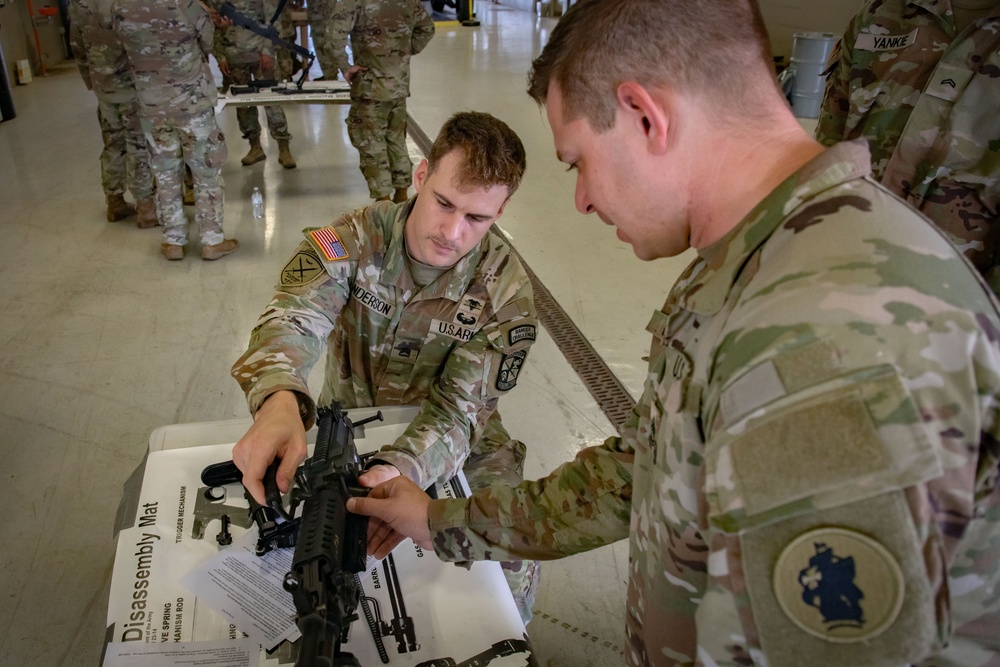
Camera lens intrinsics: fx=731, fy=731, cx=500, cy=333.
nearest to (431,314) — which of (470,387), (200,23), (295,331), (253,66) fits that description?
(470,387)

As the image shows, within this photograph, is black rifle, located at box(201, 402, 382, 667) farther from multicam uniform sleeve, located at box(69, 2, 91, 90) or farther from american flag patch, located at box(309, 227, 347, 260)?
multicam uniform sleeve, located at box(69, 2, 91, 90)

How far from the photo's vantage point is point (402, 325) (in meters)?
1.80

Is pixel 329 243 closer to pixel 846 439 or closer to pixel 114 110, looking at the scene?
pixel 846 439

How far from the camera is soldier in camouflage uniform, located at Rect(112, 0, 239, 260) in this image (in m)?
3.46

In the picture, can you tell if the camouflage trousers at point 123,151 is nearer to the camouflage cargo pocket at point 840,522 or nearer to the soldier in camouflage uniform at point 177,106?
the soldier in camouflage uniform at point 177,106

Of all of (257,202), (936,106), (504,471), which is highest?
(936,106)

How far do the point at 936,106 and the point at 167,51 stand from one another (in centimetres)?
329

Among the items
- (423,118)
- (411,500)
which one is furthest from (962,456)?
(423,118)

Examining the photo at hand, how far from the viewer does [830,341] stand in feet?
1.90

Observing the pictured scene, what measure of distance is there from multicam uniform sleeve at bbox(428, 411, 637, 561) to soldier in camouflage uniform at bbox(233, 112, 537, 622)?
0.28m

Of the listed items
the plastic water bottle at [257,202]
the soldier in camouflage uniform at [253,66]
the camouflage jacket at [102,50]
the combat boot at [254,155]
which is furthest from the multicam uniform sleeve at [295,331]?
the combat boot at [254,155]

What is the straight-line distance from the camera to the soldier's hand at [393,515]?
1210mm

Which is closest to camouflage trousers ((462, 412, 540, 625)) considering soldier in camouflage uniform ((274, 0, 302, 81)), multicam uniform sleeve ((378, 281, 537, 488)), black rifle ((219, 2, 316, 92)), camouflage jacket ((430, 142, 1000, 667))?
multicam uniform sleeve ((378, 281, 537, 488))

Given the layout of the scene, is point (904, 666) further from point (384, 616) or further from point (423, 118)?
point (423, 118)
